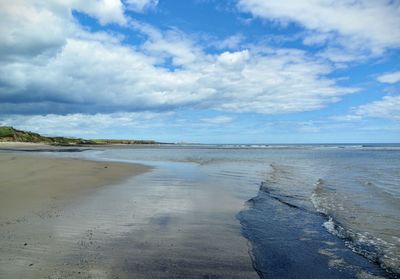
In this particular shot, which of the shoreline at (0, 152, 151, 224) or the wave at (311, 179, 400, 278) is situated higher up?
the shoreline at (0, 152, 151, 224)

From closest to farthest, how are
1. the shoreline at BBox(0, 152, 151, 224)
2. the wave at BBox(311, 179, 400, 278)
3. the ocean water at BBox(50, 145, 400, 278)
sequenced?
the ocean water at BBox(50, 145, 400, 278) → the wave at BBox(311, 179, 400, 278) → the shoreline at BBox(0, 152, 151, 224)

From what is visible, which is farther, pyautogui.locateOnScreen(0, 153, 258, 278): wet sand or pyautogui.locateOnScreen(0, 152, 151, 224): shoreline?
pyautogui.locateOnScreen(0, 152, 151, 224): shoreline

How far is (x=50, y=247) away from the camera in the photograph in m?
6.40

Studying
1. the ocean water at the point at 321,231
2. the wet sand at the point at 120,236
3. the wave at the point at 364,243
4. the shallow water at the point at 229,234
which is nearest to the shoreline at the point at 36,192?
the wet sand at the point at 120,236

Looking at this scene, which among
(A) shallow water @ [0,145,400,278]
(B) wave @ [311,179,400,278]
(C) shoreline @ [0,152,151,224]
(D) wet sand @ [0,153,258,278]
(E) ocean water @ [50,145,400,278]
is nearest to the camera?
(D) wet sand @ [0,153,258,278]

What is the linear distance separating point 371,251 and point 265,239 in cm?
231

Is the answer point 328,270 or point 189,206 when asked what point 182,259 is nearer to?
point 328,270

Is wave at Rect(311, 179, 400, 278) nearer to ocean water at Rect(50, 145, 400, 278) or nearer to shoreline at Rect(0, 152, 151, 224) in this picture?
ocean water at Rect(50, 145, 400, 278)

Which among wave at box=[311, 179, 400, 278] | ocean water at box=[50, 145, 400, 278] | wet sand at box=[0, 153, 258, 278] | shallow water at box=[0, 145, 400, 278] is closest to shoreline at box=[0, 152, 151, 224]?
wet sand at box=[0, 153, 258, 278]

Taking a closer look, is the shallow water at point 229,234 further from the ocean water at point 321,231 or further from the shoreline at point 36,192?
the shoreline at point 36,192

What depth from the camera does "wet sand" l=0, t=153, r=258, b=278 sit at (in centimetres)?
555

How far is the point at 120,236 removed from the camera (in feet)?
24.2

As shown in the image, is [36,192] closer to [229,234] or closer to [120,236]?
[120,236]

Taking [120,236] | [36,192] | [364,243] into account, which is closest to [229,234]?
[120,236]
